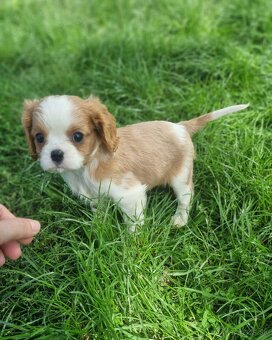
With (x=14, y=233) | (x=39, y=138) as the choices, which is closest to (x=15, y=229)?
(x=14, y=233)

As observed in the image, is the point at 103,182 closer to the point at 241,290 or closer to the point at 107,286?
the point at 107,286

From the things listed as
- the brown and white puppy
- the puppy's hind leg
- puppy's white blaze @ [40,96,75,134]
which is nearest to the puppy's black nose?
the brown and white puppy

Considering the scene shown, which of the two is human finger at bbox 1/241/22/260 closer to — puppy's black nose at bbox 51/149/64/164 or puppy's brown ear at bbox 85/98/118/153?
puppy's black nose at bbox 51/149/64/164

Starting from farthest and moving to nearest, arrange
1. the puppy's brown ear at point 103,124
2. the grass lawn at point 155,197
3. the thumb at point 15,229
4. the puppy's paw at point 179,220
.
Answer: the puppy's paw at point 179,220 < the puppy's brown ear at point 103,124 < the grass lawn at point 155,197 < the thumb at point 15,229

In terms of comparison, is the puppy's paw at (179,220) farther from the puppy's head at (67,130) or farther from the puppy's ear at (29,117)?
the puppy's ear at (29,117)

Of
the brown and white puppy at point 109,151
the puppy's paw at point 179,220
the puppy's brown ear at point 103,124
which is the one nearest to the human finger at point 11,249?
the brown and white puppy at point 109,151

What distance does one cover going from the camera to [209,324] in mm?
2441

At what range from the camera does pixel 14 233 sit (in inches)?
89.9

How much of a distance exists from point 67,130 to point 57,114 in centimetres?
10

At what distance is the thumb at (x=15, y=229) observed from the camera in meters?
2.24

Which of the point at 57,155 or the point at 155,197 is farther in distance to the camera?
the point at 155,197

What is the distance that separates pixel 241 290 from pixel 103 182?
99 centimetres

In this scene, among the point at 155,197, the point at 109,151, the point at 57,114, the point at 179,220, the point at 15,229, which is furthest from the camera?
the point at 155,197

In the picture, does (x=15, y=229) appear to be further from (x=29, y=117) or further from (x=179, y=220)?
(x=179, y=220)
